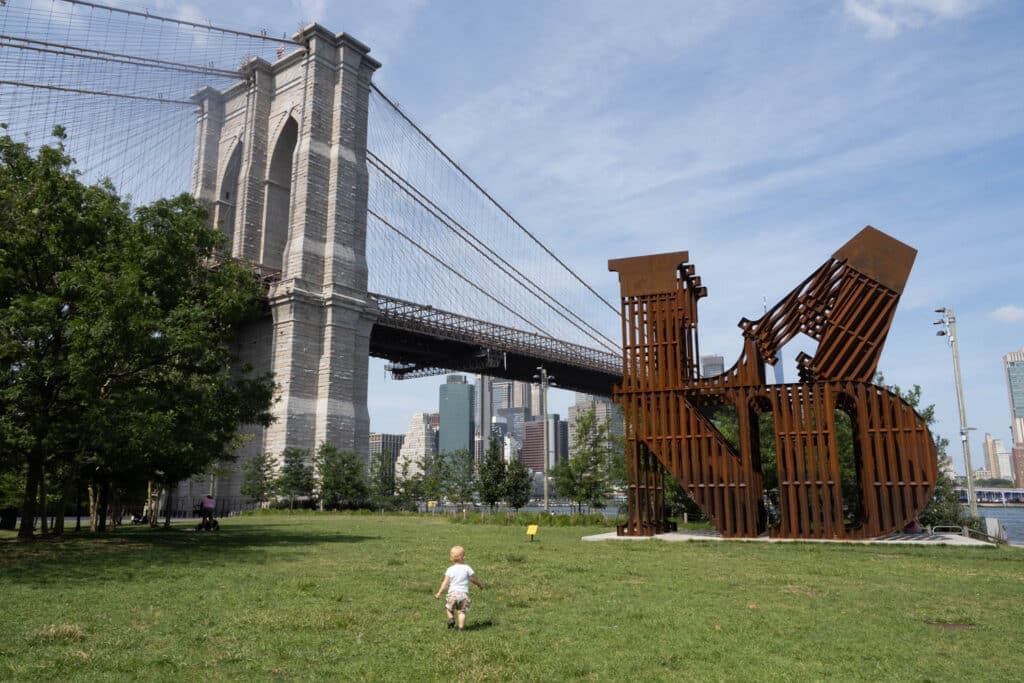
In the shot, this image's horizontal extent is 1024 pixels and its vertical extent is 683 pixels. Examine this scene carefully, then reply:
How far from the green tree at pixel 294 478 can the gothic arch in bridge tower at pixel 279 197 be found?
14379 millimetres

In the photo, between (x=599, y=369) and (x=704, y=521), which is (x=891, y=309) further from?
(x=599, y=369)

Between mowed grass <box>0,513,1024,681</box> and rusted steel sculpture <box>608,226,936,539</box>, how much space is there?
476 cm

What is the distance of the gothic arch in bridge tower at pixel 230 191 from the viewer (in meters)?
55.2

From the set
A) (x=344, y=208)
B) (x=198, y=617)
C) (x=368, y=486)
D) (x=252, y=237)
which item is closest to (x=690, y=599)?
(x=198, y=617)

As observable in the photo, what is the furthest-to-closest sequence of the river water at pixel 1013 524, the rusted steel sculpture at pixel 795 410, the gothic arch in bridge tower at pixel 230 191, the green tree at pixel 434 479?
the green tree at pixel 434 479 → the gothic arch in bridge tower at pixel 230 191 → the river water at pixel 1013 524 → the rusted steel sculpture at pixel 795 410

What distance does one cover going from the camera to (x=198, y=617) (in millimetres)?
Result: 8805

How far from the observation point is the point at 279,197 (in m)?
52.9

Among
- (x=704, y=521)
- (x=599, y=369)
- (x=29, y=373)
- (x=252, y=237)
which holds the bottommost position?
(x=704, y=521)

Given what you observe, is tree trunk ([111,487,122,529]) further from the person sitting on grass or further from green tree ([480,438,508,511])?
the person sitting on grass

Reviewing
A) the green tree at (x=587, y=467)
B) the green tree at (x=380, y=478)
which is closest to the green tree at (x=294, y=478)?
the green tree at (x=380, y=478)

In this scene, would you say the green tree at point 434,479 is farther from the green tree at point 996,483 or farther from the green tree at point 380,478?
the green tree at point 996,483

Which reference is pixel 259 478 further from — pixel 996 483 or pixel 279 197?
pixel 996 483

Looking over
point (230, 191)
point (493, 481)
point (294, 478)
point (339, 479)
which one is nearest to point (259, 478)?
point (294, 478)

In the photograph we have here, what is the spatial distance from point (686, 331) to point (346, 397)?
28.2 m
